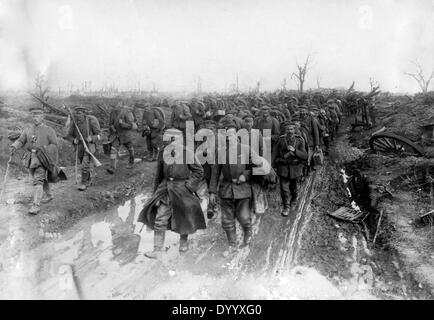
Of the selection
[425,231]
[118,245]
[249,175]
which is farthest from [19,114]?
[425,231]

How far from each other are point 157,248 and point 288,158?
10.2ft

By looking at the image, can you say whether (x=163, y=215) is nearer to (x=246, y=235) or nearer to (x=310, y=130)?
(x=246, y=235)

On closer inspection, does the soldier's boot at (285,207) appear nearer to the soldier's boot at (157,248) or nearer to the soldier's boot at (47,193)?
the soldier's boot at (157,248)

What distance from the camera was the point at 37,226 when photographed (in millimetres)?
5879

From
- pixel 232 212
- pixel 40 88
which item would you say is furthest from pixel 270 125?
pixel 40 88

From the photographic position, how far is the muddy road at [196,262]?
13.7 feet

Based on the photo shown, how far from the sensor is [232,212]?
539 cm

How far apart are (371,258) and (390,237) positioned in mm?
727

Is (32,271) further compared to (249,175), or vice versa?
(249,175)

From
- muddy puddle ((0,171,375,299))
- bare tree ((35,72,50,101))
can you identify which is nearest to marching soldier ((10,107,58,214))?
muddy puddle ((0,171,375,299))

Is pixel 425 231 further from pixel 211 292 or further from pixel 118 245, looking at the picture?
pixel 118 245

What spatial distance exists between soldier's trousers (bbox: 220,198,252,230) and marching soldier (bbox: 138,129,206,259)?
364 mm

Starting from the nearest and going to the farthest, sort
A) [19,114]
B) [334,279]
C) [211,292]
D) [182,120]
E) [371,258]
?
1. [211,292]
2. [334,279]
3. [371,258]
4. [182,120]
5. [19,114]
